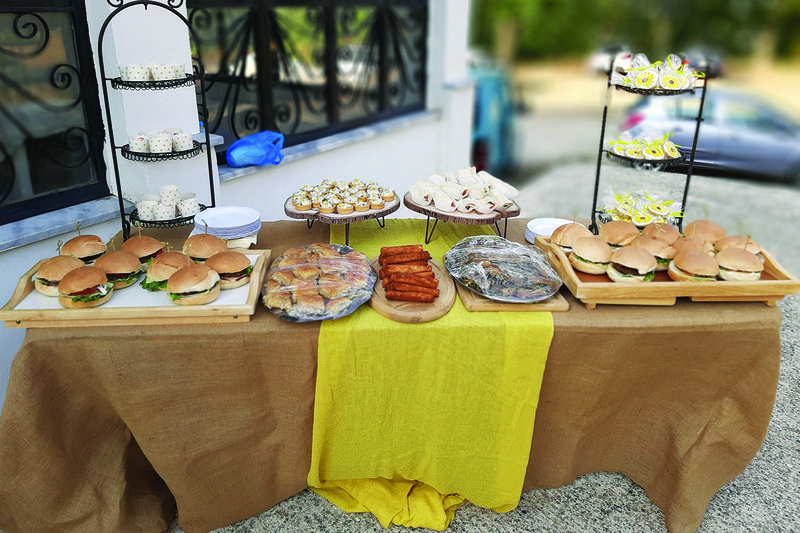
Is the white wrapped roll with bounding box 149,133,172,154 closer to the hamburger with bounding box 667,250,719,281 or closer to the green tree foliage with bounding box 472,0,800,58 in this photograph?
the hamburger with bounding box 667,250,719,281

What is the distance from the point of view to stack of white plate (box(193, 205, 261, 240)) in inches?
113

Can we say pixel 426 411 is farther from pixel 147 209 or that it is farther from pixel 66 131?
pixel 66 131

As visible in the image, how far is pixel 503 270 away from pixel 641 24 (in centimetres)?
2161

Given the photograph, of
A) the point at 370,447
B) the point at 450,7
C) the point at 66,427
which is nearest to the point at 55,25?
the point at 66,427

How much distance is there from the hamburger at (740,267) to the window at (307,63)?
2.99 meters

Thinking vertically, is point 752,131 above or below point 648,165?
below

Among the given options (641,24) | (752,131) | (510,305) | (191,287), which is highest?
(641,24)

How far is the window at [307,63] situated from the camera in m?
4.44

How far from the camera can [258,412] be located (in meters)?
2.50

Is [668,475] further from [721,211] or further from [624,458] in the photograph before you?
[721,211]

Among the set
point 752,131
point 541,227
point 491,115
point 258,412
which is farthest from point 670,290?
point 752,131

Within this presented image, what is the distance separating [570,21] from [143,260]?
73.3 ft

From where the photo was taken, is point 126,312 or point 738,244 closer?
point 126,312

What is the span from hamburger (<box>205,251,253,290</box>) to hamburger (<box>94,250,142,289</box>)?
0.32 meters
